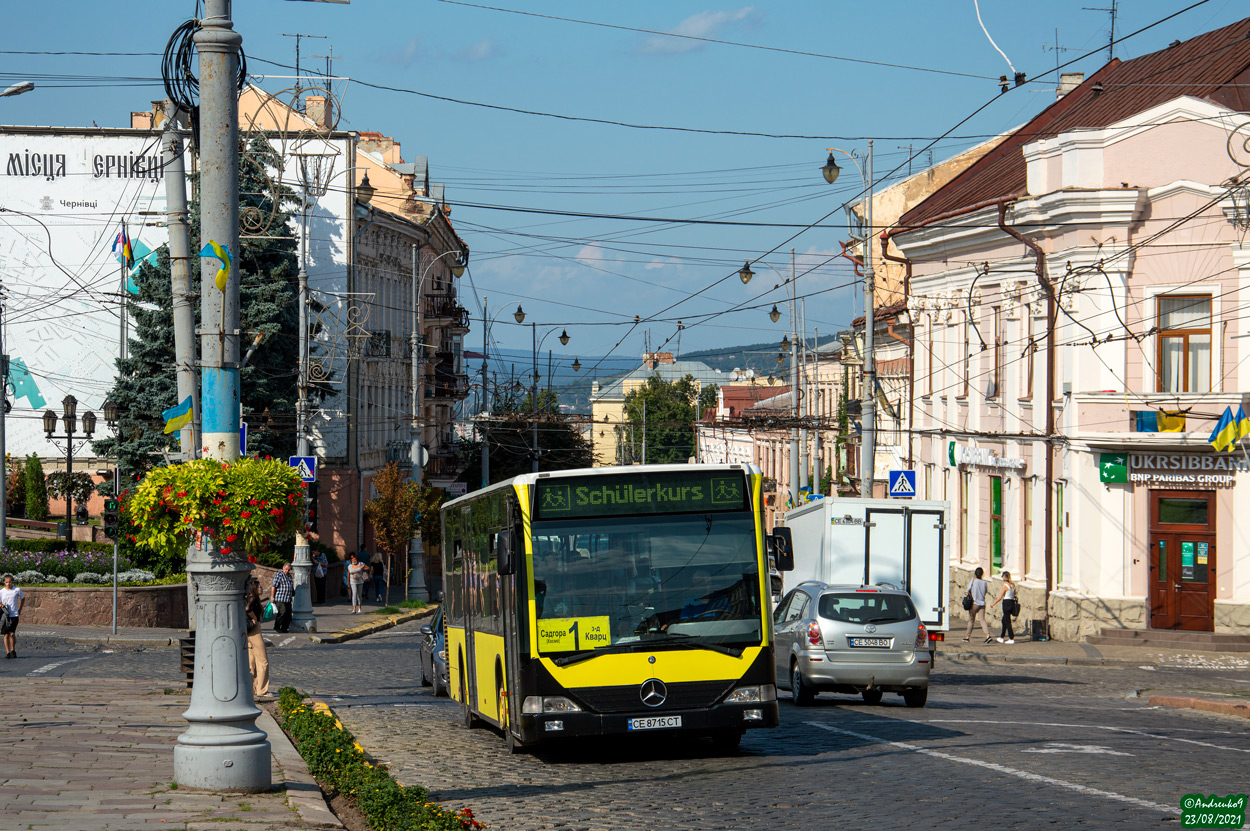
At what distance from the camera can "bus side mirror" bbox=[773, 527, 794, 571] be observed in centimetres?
1408

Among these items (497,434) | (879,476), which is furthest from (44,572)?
(497,434)

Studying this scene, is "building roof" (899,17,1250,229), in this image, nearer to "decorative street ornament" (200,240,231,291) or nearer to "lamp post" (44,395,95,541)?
"decorative street ornament" (200,240,231,291)

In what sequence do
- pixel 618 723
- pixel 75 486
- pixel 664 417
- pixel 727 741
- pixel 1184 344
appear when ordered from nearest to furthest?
pixel 618 723 < pixel 727 741 < pixel 1184 344 < pixel 75 486 < pixel 664 417

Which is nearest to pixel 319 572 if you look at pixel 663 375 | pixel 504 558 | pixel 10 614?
pixel 10 614

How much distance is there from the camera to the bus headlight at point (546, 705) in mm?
13312

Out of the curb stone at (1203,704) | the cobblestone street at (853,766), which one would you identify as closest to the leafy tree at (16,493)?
the cobblestone street at (853,766)

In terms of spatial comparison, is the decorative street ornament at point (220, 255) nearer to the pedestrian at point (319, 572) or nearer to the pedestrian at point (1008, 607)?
the pedestrian at point (1008, 607)

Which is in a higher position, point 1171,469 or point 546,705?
point 1171,469

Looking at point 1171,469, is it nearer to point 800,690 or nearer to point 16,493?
point 800,690

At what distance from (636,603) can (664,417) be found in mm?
121874

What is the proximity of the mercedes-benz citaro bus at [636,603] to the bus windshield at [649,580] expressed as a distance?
0.5 inches

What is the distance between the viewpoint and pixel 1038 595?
35656 millimetres

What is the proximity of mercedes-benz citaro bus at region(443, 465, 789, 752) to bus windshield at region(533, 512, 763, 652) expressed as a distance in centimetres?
1
